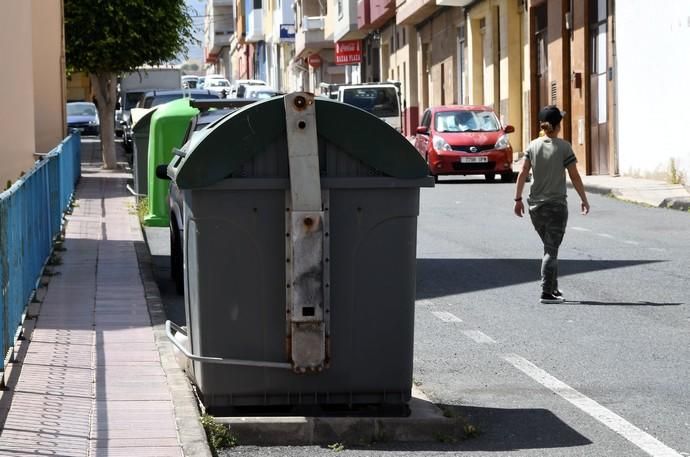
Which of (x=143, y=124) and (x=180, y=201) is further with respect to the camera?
(x=143, y=124)

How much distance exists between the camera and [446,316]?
37.0 feet

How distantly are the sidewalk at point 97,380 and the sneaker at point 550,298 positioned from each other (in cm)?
319

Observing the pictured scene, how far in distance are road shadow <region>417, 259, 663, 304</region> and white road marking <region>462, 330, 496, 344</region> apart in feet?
6.52

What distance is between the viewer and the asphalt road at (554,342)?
7.07m

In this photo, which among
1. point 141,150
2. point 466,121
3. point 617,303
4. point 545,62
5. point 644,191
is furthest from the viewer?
point 545,62

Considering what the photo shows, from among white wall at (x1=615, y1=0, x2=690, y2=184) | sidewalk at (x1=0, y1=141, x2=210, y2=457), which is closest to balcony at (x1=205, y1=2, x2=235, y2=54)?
white wall at (x1=615, y1=0, x2=690, y2=184)

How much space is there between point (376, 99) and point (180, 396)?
119ft

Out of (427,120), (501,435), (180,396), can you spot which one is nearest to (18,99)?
(180,396)

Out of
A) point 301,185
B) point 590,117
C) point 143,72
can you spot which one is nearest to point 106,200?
point 590,117

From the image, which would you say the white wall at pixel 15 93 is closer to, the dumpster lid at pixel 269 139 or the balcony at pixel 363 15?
the dumpster lid at pixel 269 139

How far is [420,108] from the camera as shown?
55.7 meters

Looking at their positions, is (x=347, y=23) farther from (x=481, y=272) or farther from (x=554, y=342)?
(x=554, y=342)

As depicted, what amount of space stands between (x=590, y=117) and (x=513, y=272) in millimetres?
18968

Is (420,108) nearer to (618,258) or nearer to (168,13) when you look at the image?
(168,13)
